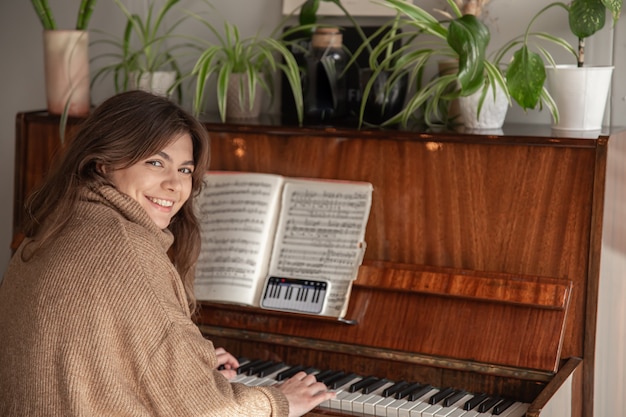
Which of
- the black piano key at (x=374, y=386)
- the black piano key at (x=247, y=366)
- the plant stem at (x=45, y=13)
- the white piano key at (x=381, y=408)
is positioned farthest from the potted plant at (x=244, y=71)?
the white piano key at (x=381, y=408)

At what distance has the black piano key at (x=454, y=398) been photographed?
2240mm

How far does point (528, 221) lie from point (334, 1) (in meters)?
0.91

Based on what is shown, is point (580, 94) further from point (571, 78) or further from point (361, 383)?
point (361, 383)

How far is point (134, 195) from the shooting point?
207 centimetres

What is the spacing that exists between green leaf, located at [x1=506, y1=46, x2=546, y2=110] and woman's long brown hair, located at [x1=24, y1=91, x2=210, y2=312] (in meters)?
0.82

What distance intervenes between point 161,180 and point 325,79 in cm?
89

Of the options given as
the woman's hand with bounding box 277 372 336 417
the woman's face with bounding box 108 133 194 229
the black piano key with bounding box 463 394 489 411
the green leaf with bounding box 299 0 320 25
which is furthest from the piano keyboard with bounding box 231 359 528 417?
the green leaf with bounding box 299 0 320 25

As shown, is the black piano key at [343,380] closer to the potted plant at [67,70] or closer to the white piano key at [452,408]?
the white piano key at [452,408]

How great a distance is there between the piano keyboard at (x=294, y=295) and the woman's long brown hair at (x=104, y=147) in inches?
23.3

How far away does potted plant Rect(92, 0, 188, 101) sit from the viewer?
304 cm

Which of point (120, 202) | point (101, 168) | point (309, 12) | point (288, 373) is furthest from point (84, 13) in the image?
point (288, 373)

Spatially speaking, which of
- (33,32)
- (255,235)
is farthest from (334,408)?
(33,32)

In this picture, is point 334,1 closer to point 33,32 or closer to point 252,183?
point 252,183

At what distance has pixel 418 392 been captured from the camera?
7.55ft
